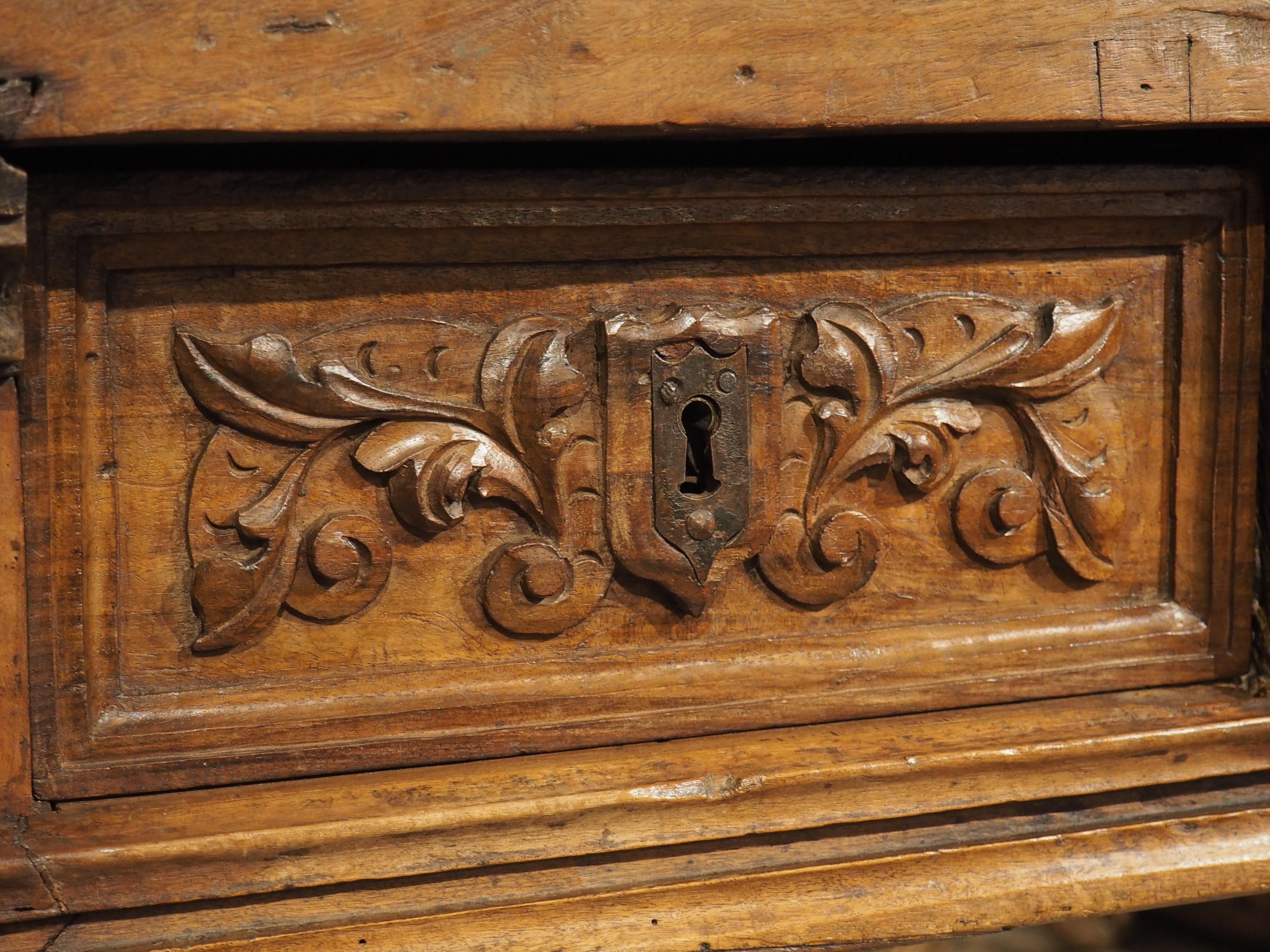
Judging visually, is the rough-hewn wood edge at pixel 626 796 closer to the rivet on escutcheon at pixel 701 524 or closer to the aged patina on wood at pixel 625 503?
the aged patina on wood at pixel 625 503

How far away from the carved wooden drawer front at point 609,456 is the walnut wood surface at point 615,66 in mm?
68

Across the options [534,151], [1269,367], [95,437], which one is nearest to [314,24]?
[534,151]

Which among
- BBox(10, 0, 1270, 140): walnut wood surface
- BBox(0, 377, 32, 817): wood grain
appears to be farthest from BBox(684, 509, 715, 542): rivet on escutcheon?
BBox(0, 377, 32, 817): wood grain

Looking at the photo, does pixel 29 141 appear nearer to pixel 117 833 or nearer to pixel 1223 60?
pixel 117 833

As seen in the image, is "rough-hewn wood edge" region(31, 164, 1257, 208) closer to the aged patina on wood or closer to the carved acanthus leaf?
the aged patina on wood

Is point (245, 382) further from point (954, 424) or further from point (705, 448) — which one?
point (954, 424)

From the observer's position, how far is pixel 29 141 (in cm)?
52

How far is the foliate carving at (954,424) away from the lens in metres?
0.69

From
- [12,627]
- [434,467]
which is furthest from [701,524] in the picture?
[12,627]

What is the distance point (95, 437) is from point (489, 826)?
292 mm

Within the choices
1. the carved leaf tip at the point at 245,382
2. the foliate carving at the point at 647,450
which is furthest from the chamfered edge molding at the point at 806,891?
the carved leaf tip at the point at 245,382

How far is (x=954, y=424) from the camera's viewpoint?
27.8 inches

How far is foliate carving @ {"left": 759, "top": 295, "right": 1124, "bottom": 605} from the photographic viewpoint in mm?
686

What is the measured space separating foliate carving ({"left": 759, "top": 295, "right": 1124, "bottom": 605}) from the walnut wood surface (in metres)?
0.13
